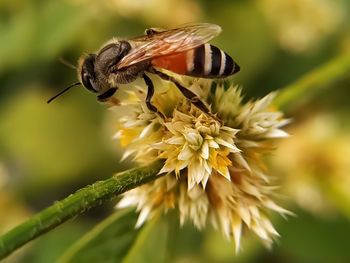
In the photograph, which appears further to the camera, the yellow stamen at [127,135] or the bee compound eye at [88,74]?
the bee compound eye at [88,74]

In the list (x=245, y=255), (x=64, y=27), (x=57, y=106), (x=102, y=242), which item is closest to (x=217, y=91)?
(x=102, y=242)

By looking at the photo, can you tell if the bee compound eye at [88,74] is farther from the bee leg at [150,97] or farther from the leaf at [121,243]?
the leaf at [121,243]

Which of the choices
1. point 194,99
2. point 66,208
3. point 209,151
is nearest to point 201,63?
point 194,99

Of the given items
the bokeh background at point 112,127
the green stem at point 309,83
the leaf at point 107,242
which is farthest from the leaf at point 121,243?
the bokeh background at point 112,127

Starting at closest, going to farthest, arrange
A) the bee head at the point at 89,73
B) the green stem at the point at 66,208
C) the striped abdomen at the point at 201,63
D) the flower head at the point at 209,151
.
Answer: the green stem at the point at 66,208, the flower head at the point at 209,151, the striped abdomen at the point at 201,63, the bee head at the point at 89,73

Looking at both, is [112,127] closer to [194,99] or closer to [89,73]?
[89,73]

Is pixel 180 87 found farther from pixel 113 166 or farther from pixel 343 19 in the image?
pixel 343 19

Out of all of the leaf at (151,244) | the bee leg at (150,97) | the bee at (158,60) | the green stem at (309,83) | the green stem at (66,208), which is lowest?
the leaf at (151,244)

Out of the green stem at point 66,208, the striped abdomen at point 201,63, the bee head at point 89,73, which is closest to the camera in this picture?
the green stem at point 66,208
